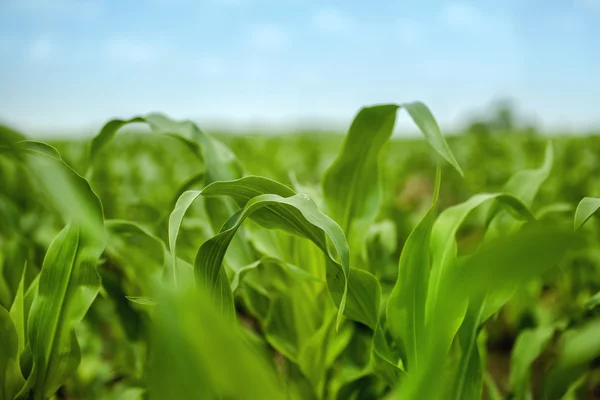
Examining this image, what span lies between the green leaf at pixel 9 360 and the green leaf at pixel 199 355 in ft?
1.18

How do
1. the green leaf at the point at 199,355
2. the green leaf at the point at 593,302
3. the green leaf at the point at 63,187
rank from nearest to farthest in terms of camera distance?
the green leaf at the point at 199,355 → the green leaf at the point at 63,187 → the green leaf at the point at 593,302

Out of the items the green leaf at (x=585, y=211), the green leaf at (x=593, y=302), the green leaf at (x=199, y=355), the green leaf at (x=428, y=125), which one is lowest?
the green leaf at (x=593, y=302)

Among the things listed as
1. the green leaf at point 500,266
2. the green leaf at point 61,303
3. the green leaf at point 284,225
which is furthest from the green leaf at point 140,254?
the green leaf at point 500,266

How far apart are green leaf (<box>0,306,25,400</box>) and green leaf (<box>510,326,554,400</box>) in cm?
79

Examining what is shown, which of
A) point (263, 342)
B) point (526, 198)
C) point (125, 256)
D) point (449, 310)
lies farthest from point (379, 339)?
point (125, 256)

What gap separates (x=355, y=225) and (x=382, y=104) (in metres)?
0.20

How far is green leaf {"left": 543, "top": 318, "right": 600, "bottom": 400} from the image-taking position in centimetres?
63

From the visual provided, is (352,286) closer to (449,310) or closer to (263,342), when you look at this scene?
(449,310)

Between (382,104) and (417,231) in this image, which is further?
(382,104)

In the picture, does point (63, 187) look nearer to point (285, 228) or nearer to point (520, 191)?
point (285, 228)

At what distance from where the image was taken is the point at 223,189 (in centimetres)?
57

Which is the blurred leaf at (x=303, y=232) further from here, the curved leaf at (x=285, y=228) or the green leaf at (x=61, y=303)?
the green leaf at (x=61, y=303)

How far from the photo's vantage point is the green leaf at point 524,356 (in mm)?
851

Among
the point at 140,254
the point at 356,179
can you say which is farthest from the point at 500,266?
the point at 140,254
